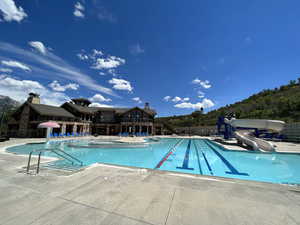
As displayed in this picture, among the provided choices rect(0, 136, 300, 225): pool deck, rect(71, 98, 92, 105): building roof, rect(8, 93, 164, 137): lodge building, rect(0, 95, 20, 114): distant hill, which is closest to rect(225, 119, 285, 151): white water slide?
rect(0, 136, 300, 225): pool deck

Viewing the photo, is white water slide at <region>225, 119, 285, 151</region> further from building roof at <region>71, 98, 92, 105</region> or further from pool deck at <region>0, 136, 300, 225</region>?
→ building roof at <region>71, 98, 92, 105</region>

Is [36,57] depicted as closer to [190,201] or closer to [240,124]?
[190,201]

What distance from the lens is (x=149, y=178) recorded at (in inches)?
153

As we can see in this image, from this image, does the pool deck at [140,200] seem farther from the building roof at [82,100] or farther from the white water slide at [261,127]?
the building roof at [82,100]

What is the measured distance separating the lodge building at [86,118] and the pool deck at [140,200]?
917 inches

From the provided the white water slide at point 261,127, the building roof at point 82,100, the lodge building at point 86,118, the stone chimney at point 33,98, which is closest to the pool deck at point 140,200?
the white water slide at point 261,127

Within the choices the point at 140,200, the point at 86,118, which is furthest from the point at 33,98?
the point at 140,200

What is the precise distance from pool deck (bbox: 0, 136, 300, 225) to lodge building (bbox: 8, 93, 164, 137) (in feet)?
76.4

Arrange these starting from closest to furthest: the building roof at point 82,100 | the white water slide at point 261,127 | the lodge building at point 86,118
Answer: the white water slide at point 261,127
the lodge building at point 86,118
the building roof at point 82,100

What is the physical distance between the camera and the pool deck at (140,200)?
2070 millimetres

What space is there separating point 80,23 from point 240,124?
21.5 m

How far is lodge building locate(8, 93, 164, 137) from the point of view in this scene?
21.6 metres

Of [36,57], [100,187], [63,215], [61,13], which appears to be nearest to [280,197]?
[100,187]

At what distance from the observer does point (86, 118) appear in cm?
2956
